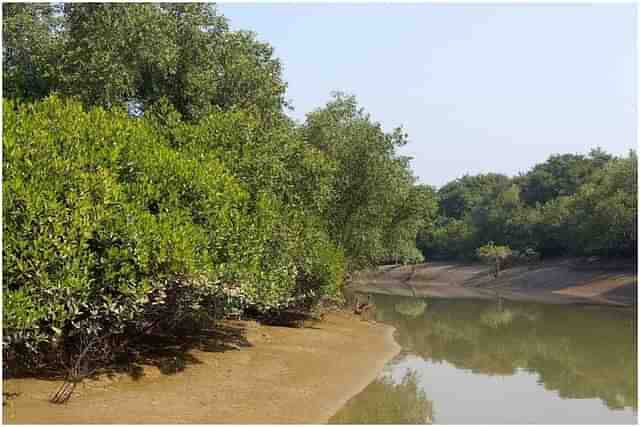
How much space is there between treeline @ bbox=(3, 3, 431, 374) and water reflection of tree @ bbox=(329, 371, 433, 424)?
3.75 m

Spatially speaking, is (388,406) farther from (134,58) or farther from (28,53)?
(28,53)

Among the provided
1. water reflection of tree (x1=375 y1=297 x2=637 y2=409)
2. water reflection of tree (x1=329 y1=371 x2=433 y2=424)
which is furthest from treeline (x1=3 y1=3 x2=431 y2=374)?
water reflection of tree (x1=375 y1=297 x2=637 y2=409)

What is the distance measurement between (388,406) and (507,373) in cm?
722

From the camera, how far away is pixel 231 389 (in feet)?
52.7

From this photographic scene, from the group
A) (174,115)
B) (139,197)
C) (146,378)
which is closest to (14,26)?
(174,115)

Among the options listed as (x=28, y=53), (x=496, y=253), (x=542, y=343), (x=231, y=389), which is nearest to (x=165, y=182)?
(x=231, y=389)

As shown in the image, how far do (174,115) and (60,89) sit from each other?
5.00m

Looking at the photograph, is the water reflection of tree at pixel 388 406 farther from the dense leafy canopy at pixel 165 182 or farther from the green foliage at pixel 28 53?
the green foliage at pixel 28 53

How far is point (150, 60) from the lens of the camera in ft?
76.6

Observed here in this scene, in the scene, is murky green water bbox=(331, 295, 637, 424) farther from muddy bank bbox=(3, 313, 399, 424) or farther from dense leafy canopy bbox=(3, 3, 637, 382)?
dense leafy canopy bbox=(3, 3, 637, 382)

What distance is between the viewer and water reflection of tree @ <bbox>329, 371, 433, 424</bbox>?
15820 millimetres

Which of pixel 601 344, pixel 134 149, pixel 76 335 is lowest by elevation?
pixel 601 344

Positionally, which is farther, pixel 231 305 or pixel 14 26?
pixel 14 26

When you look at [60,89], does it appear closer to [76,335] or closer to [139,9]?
[139,9]
